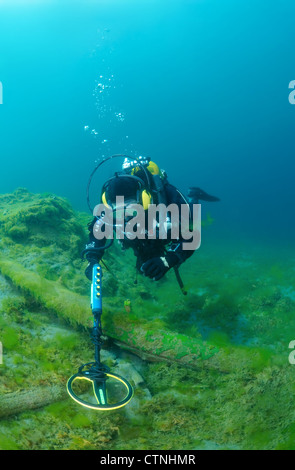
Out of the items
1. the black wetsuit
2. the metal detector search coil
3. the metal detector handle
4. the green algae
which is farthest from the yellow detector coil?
the black wetsuit

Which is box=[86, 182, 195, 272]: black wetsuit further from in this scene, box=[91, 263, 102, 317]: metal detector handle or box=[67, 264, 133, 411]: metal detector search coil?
box=[67, 264, 133, 411]: metal detector search coil

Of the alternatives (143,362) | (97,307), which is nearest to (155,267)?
(97,307)

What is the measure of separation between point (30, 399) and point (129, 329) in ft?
4.81

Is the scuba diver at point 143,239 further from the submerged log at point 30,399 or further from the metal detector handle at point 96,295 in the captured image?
the submerged log at point 30,399

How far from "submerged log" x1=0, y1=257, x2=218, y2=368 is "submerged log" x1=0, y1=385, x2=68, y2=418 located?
3.52 feet

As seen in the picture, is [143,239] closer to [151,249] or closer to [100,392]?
[151,249]

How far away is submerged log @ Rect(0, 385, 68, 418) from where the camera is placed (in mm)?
2178

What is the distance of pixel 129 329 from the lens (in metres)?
3.52

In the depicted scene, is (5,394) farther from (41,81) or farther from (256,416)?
(41,81)

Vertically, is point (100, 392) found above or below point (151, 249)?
below

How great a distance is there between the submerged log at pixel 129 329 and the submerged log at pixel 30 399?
1.07m

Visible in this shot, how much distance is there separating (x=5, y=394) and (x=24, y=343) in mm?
918

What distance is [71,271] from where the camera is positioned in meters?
5.34
